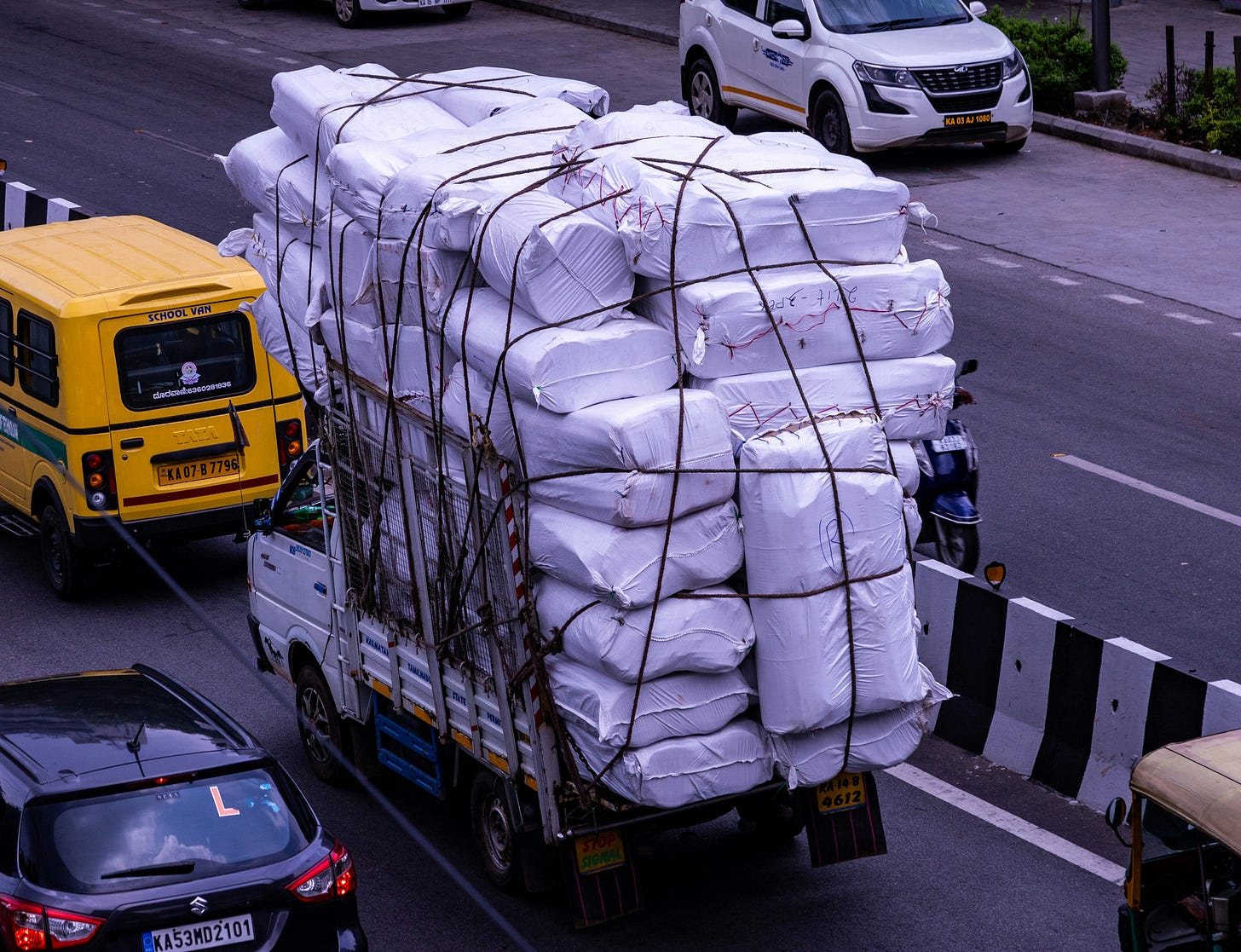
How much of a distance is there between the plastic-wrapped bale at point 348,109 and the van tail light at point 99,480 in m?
2.70

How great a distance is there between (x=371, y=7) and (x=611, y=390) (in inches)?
890

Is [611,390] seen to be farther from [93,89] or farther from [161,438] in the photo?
[93,89]

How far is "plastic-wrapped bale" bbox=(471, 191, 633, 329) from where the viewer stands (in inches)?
285

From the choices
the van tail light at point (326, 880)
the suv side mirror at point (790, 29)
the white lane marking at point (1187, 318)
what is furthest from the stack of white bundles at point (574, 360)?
the suv side mirror at point (790, 29)

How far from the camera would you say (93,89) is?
1017 inches

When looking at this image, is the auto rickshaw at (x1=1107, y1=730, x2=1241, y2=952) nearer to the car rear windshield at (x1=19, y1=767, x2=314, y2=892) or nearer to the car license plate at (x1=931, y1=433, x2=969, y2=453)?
the car rear windshield at (x1=19, y1=767, x2=314, y2=892)

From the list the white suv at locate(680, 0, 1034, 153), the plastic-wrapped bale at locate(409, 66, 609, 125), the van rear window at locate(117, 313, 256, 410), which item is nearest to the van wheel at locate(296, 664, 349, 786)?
the van rear window at locate(117, 313, 256, 410)

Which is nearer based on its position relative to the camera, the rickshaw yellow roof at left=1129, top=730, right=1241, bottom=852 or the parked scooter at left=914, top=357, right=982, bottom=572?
the rickshaw yellow roof at left=1129, top=730, right=1241, bottom=852

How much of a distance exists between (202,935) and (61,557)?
611 cm

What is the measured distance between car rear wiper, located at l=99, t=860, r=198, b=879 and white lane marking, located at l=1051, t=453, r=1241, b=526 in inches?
323

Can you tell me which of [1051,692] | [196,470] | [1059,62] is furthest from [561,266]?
[1059,62]

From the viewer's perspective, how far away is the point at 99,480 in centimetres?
1177

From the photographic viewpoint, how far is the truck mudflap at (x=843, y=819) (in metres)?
7.79

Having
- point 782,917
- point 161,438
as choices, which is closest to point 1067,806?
point 782,917
